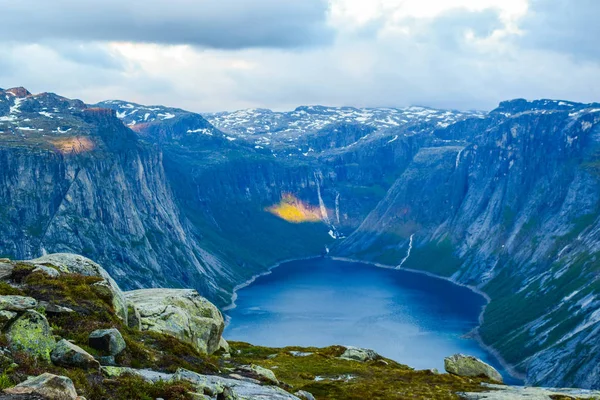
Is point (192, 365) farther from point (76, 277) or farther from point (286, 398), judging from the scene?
point (76, 277)

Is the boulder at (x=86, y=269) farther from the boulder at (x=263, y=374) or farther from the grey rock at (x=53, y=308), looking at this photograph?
the boulder at (x=263, y=374)

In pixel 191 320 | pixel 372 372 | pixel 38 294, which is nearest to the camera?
pixel 38 294

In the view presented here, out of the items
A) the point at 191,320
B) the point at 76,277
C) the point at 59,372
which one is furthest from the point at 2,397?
the point at 191,320

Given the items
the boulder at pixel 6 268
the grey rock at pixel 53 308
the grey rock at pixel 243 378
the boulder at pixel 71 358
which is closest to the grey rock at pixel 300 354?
the grey rock at pixel 243 378

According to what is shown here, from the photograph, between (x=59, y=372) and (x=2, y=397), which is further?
(x=59, y=372)

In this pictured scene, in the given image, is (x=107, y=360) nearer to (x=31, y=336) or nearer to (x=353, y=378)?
(x=31, y=336)

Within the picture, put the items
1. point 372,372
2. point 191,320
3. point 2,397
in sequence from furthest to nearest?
point 372,372 < point 191,320 < point 2,397
